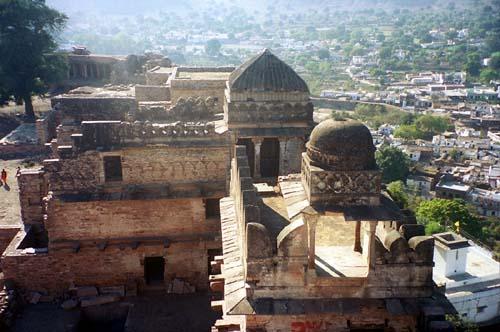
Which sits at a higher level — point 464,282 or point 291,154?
point 291,154

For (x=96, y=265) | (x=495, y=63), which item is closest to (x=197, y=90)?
(x=96, y=265)

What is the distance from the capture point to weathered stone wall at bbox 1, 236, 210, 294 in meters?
19.1

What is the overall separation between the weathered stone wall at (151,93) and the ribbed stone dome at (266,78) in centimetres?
879

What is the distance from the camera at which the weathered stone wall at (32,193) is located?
2116 cm

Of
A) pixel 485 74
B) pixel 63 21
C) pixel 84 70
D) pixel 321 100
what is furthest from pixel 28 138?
pixel 485 74

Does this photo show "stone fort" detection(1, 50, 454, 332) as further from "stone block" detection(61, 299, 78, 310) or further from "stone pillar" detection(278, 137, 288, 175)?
"stone block" detection(61, 299, 78, 310)

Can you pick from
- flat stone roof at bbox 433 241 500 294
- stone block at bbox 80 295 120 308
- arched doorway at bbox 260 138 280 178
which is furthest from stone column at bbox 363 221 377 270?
flat stone roof at bbox 433 241 500 294

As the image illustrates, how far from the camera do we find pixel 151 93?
27781mm

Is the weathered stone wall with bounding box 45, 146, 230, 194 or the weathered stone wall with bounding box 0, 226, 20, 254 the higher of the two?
the weathered stone wall with bounding box 45, 146, 230, 194

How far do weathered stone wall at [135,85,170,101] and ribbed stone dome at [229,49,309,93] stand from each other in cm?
879

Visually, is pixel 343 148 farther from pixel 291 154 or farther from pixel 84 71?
pixel 84 71

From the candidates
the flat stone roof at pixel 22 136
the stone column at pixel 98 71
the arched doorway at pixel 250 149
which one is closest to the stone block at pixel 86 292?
the arched doorway at pixel 250 149

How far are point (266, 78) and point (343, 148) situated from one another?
29.6 feet

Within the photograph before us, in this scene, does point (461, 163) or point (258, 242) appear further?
point (461, 163)
